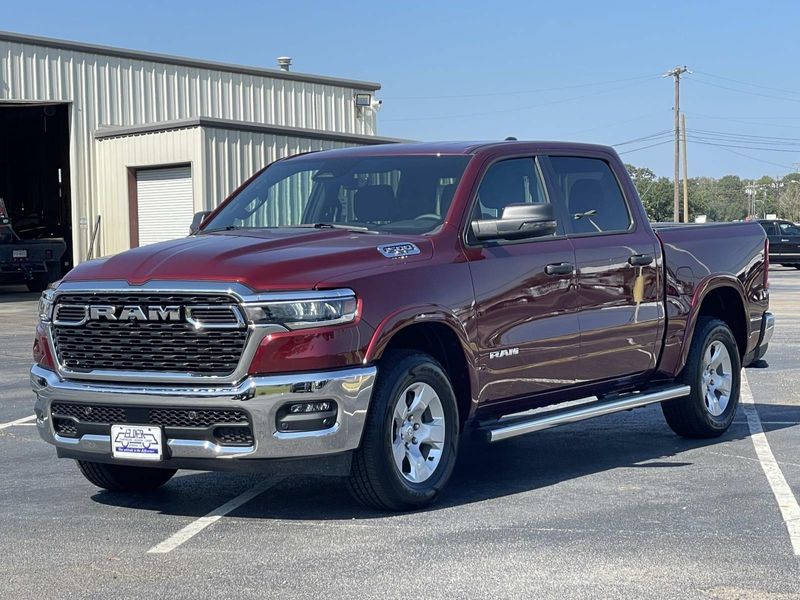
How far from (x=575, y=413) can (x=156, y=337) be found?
2696 millimetres

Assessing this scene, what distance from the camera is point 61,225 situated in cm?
3419

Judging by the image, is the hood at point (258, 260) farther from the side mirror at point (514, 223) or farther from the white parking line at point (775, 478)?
the white parking line at point (775, 478)

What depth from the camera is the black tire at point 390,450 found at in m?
6.40

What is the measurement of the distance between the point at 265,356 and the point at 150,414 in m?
0.68

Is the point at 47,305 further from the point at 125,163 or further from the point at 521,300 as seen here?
the point at 125,163

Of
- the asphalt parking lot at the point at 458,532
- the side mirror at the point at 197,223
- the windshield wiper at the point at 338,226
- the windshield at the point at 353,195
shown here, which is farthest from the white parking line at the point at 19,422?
the windshield wiper at the point at 338,226

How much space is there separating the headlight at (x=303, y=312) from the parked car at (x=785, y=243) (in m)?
39.8

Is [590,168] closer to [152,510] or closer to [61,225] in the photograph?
[152,510]

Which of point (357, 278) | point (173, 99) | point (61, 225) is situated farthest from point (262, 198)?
point (61, 225)

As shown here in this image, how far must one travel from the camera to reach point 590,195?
839 centimetres

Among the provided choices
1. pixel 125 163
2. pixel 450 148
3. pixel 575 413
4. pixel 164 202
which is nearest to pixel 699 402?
pixel 575 413

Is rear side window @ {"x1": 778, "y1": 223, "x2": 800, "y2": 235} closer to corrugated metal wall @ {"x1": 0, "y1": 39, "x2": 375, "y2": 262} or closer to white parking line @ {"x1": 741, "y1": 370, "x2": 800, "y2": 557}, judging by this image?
corrugated metal wall @ {"x1": 0, "y1": 39, "x2": 375, "y2": 262}

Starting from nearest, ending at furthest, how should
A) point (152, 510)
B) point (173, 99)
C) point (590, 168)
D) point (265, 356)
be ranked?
point (265, 356), point (152, 510), point (590, 168), point (173, 99)

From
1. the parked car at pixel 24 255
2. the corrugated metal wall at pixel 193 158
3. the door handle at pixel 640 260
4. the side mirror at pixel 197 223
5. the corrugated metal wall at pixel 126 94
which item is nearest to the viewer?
the side mirror at pixel 197 223
